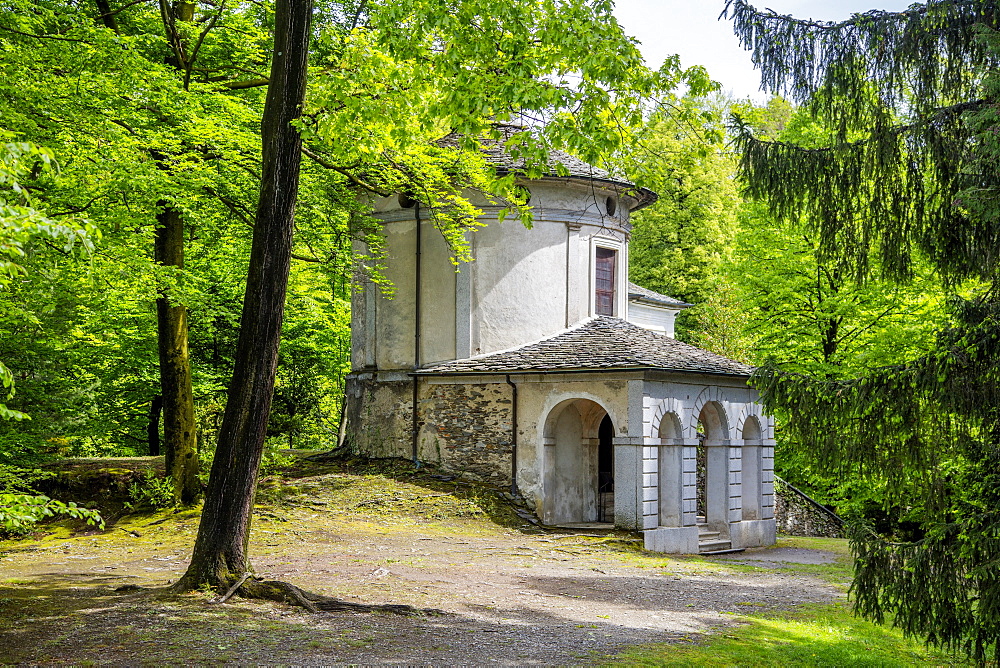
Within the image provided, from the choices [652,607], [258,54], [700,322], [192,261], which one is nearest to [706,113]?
[652,607]

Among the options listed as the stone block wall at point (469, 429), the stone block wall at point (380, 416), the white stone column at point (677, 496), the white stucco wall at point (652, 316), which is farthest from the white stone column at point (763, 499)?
the stone block wall at point (380, 416)

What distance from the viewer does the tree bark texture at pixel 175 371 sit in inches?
620

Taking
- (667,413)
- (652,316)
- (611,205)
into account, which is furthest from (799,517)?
(611,205)

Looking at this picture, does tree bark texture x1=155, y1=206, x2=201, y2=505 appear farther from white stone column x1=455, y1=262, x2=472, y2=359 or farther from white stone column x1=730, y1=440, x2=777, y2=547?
white stone column x1=730, y1=440, x2=777, y2=547

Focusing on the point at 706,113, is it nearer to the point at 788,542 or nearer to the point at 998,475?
the point at 998,475

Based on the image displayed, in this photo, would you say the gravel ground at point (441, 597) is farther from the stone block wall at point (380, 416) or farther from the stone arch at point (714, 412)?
the stone block wall at point (380, 416)

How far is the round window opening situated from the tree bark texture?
395 inches

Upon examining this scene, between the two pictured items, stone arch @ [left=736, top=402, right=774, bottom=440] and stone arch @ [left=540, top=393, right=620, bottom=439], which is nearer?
stone arch @ [left=540, top=393, right=620, bottom=439]

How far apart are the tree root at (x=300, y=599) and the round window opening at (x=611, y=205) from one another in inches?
545

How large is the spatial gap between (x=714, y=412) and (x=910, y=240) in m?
11.4

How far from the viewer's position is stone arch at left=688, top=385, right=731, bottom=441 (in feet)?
61.0

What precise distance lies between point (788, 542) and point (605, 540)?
6560mm

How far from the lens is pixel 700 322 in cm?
3180

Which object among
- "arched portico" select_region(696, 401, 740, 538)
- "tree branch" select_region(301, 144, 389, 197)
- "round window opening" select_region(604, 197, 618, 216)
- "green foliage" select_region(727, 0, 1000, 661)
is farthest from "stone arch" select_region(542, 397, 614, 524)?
"green foliage" select_region(727, 0, 1000, 661)
